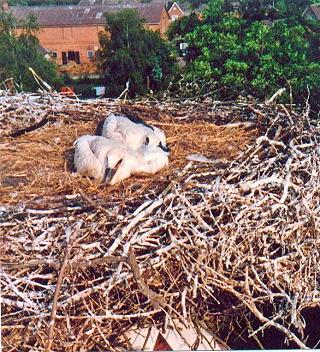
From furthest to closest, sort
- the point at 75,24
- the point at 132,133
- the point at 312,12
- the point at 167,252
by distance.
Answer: the point at 312,12, the point at 75,24, the point at 132,133, the point at 167,252

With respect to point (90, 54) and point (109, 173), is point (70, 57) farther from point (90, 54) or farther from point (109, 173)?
point (109, 173)

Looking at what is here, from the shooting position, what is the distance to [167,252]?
1759mm

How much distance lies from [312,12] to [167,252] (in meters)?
2.77

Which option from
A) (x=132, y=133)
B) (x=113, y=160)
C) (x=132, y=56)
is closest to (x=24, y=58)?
(x=132, y=56)

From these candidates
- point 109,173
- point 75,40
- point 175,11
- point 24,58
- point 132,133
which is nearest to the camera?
point 109,173

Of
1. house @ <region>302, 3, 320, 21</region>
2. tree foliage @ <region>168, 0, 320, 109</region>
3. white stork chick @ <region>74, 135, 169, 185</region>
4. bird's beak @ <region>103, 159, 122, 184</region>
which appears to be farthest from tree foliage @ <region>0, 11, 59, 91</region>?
bird's beak @ <region>103, 159, 122, 184</region>

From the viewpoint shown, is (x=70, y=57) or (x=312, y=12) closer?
(x=70, y=57)

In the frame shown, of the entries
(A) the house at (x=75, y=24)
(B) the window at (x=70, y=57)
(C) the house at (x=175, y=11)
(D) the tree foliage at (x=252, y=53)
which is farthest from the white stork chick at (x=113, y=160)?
(D) the tree foliage at (x=252, y=53)

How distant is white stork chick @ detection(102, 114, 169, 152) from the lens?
7.65 feet

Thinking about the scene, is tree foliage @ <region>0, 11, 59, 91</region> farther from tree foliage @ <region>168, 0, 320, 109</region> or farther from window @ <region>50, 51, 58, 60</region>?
tree foliage @ <region>168, 0, 320, 109</region>

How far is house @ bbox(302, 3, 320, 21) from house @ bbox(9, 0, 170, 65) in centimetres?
88

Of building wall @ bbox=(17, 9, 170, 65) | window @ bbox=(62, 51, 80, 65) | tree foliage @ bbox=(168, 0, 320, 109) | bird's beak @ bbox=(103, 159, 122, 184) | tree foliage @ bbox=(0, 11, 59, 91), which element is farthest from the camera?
tree foliage @ bbox=(168, 0, 320, 109)

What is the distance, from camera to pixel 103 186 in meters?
2.17

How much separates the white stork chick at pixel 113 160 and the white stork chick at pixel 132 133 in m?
0.04
